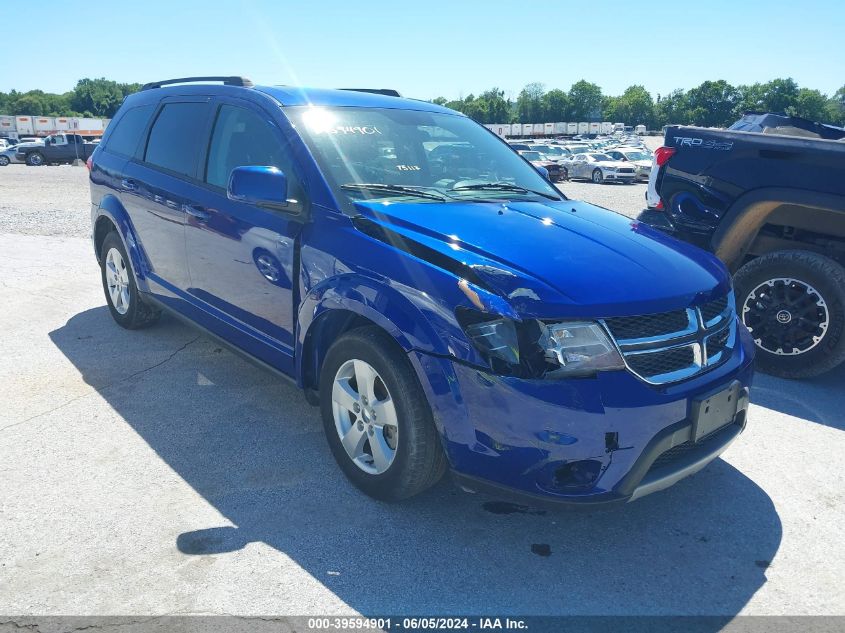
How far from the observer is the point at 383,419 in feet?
9.82

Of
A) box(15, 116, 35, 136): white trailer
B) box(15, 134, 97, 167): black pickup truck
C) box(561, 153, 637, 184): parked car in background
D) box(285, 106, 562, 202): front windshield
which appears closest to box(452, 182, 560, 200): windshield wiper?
box(285, 106, 562, 202): front windshield

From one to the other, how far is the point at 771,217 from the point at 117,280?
517 cm

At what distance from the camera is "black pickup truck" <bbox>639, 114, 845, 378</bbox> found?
4.58 metres

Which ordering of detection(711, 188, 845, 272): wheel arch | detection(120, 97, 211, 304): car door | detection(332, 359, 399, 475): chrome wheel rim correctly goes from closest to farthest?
1. detection(332, 359, 399, 475): chrome wheel rim
2. detection(120, 97, 211, 304): car door
3. detection(711, 188, 845, 272): wheel arch

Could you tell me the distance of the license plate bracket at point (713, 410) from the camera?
2717 millimetres

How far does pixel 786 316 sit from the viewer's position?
482 cm

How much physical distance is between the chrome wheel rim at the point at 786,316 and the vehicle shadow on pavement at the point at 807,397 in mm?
239

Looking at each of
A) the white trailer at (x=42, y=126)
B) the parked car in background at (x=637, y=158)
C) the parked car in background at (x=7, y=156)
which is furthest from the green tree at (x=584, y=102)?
the parked car in background at (x=7, y=156)

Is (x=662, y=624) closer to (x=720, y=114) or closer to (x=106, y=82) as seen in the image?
(x=720, y=114)

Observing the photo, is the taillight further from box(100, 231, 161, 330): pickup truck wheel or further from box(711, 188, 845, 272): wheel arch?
box(100, 231, 161, 330): pickup truck wheel

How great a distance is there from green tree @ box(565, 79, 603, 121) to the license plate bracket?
174400 millimetres

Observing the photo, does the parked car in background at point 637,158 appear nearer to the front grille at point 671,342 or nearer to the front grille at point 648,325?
the front grille at point 671,342

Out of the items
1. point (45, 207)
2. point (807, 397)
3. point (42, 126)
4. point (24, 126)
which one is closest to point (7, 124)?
point (24, 126)

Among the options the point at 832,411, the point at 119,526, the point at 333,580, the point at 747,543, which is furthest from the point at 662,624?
the point at 832,411
